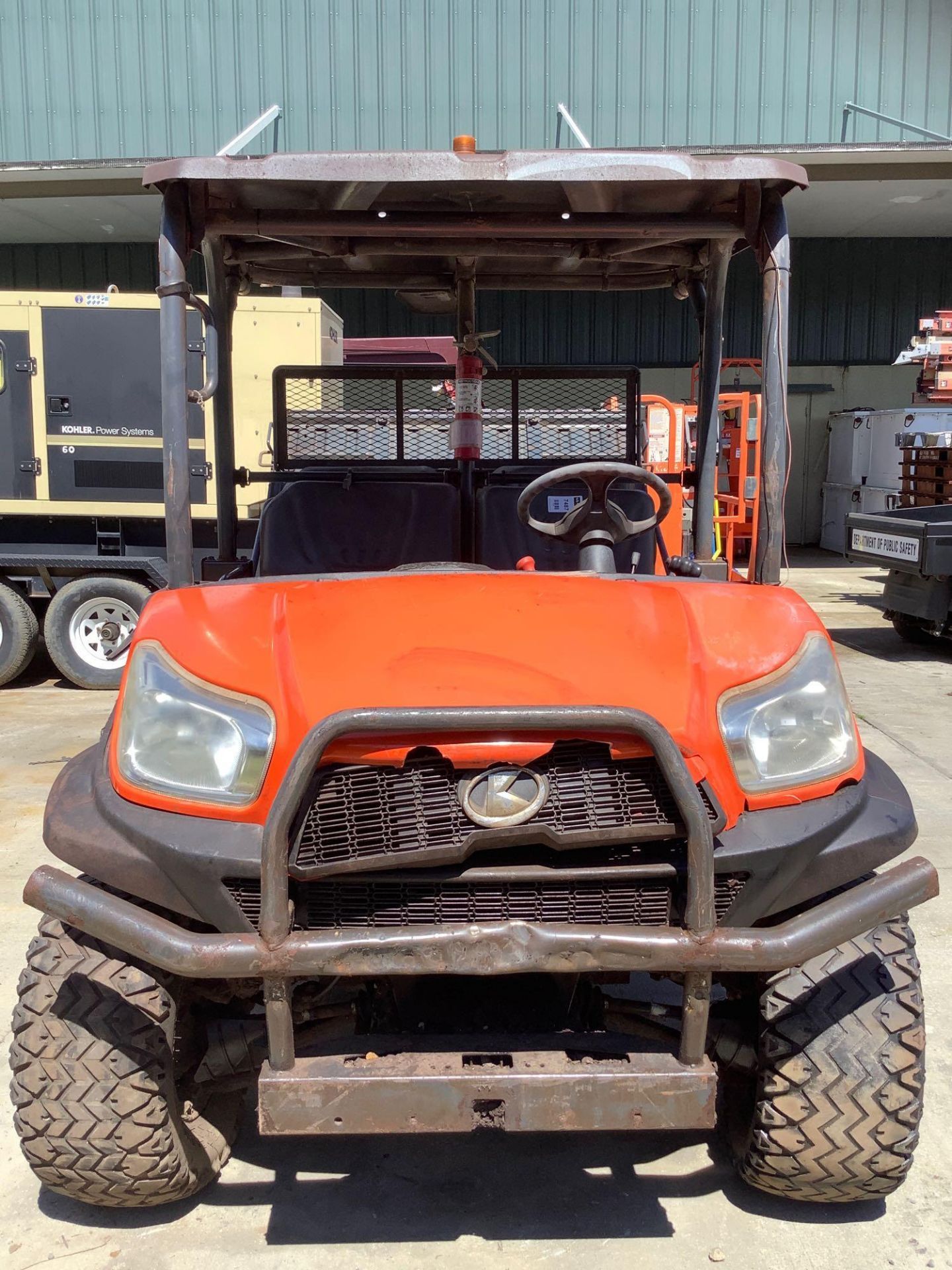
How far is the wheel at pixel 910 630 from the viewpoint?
902cm

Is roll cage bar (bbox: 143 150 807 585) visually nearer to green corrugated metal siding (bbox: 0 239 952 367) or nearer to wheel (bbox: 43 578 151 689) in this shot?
wheel (bbox: 43 578 151 689)

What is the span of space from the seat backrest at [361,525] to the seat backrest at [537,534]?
Result: 4.1 inches

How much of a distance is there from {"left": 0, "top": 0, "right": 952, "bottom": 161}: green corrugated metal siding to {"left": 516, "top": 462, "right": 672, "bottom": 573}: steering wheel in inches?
413

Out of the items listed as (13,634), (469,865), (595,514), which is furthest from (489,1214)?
(13,634)

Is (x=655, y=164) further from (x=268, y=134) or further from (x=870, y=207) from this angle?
(x=870, y=207)

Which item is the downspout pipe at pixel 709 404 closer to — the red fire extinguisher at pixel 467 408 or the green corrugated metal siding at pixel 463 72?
the red fire extinguisher at pixel 467 408

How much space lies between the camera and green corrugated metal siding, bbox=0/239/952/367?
1575 centimetres


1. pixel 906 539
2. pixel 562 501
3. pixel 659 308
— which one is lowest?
pixel 906 539

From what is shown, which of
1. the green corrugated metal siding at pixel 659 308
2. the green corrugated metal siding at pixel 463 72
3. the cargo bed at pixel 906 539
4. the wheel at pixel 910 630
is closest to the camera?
the cargo bed at pixel 906 539

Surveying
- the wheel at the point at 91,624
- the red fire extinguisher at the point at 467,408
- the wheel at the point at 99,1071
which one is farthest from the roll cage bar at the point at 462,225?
the wheel at the point at 91,624

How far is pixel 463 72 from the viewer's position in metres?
12.5

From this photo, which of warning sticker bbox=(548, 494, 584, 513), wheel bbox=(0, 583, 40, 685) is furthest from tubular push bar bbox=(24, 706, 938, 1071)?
wheel bbox=(0, 583, 40, 685)

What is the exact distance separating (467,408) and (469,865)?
1.96m

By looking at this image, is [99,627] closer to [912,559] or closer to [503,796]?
[912,559]
